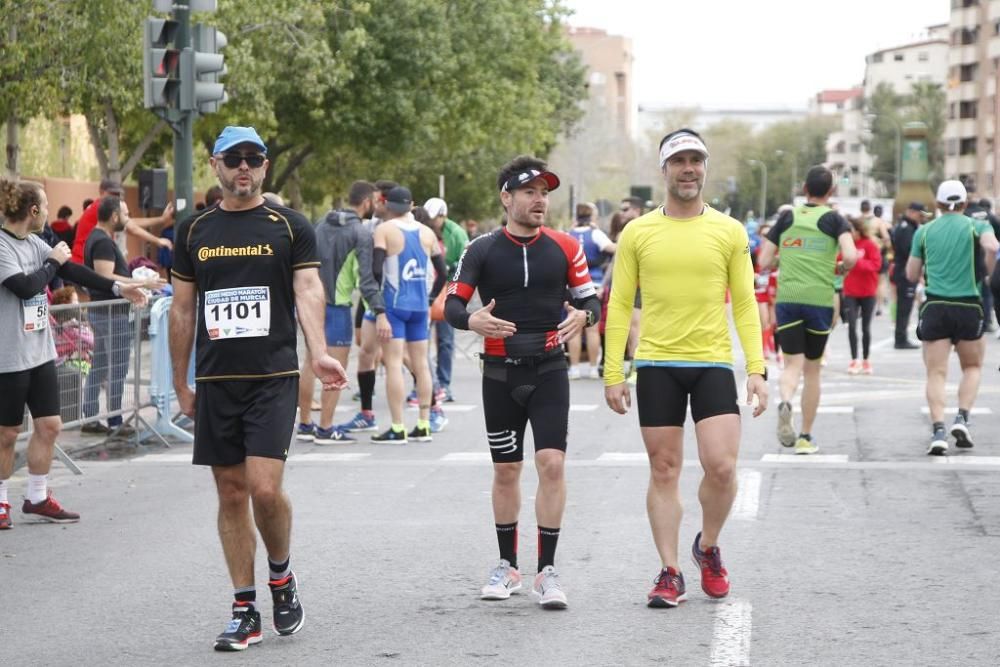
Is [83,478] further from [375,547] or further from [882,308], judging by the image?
[882,308]

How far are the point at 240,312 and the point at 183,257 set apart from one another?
0.34 meters

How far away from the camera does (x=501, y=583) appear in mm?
7090

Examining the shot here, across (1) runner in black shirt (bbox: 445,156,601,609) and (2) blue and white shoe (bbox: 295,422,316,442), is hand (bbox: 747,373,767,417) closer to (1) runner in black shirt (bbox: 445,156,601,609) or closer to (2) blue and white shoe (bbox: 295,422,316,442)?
(1) runner in black shirt (bbox: 445,156,601,609)

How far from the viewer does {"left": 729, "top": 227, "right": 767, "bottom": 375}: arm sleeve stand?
693 cm

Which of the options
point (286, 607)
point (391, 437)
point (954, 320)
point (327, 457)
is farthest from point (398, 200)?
point (286, 607)

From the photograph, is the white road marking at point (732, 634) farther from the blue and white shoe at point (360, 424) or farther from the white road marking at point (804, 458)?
the blue and white shoe at point (360, 424)

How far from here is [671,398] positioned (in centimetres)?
698

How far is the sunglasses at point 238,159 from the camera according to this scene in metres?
6.30

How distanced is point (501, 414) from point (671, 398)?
2.40ft

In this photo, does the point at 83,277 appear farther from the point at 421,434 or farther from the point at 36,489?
the point at 421,434

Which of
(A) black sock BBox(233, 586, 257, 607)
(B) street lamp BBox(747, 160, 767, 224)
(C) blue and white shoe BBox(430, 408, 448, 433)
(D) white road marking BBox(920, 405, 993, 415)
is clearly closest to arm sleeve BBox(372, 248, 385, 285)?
(C) blue and white shoe BBox(430, 408, 448, 433)

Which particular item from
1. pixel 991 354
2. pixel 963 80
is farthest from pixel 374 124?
pixel 963 80

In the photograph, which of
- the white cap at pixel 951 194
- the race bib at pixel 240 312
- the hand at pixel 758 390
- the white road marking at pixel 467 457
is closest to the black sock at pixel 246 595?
the race bib at pixel 240 312

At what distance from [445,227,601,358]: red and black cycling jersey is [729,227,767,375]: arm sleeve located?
739 mm
